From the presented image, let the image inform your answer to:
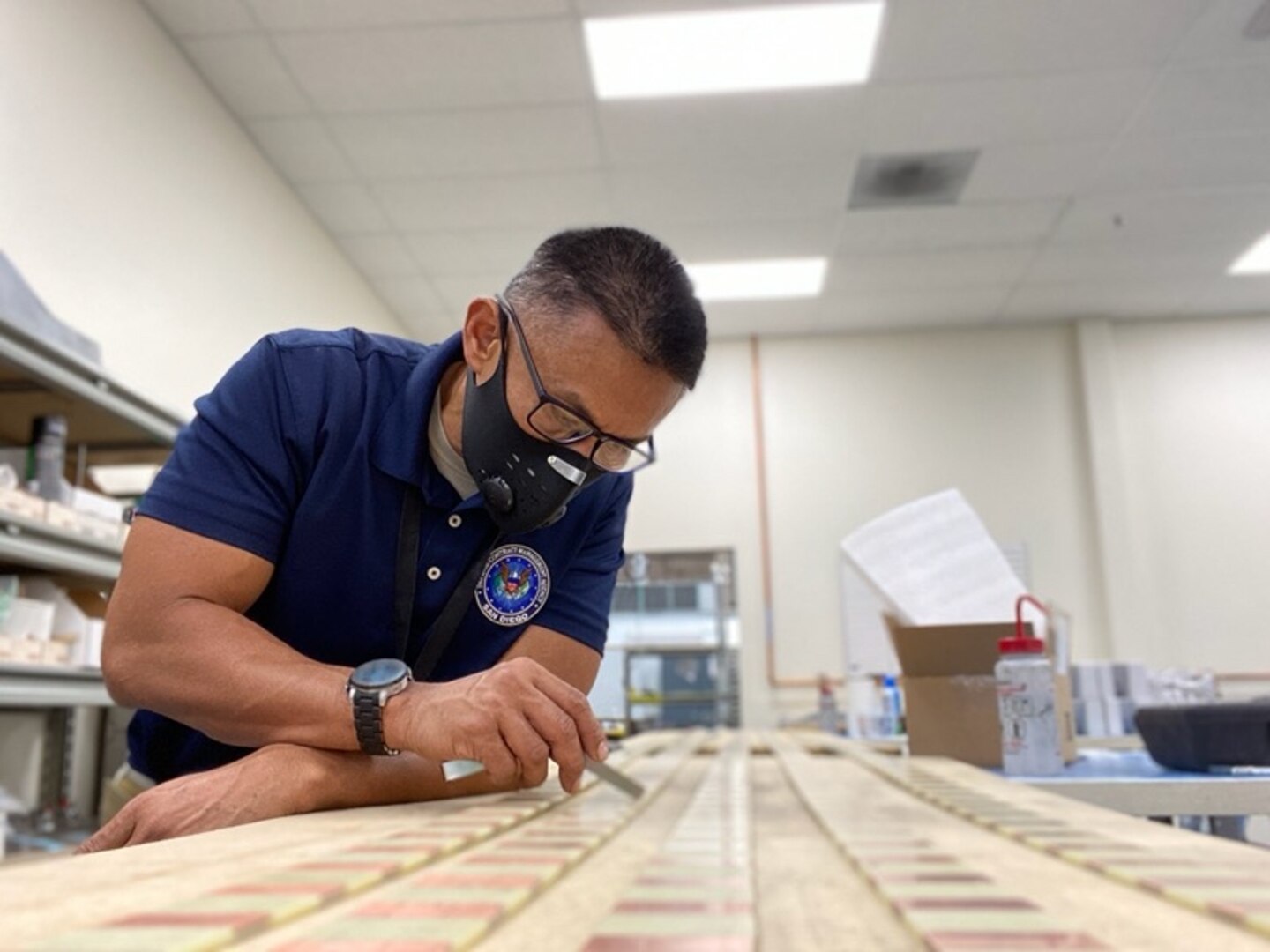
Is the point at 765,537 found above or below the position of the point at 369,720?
above

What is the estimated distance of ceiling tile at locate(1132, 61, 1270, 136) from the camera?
3.29 metres

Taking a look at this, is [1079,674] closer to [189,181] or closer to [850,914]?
[850,914]

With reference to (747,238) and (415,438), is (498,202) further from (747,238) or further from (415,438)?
(415,438)

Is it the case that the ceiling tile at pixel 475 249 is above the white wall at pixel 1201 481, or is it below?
above

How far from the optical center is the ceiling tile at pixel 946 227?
418 cm

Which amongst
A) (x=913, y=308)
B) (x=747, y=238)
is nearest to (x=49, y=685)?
(x=747, y=238)

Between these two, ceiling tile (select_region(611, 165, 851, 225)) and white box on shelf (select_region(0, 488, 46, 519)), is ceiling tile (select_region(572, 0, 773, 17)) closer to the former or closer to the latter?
ceiling tile (select_region(611, 165, 851, 225))

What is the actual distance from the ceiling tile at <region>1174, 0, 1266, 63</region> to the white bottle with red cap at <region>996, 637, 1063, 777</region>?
8.16 ft

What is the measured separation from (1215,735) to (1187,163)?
3.25 meters

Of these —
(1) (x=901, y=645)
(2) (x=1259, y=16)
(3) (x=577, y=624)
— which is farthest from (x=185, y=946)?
(2) (x=1259, y=16)

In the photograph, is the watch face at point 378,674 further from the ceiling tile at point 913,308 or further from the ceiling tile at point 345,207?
the ceiling tile at point 913,308

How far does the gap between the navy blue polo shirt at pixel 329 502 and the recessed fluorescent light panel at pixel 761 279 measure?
3.55m

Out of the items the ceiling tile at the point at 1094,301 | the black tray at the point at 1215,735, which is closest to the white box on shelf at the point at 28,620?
the black tray at the point at 1215,735

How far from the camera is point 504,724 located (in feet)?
2.77
